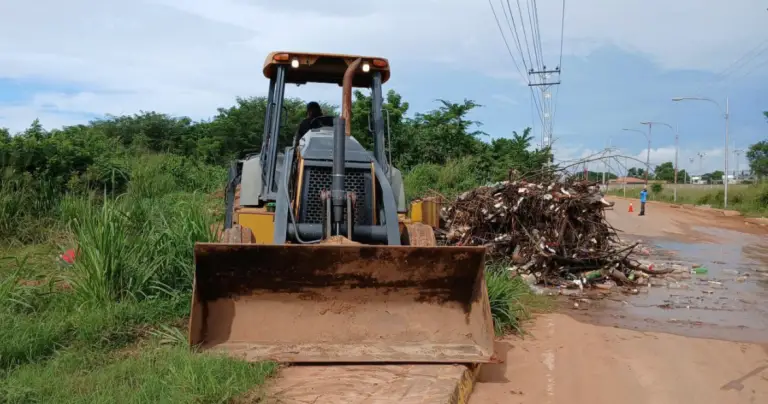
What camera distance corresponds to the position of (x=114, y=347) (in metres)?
5.04

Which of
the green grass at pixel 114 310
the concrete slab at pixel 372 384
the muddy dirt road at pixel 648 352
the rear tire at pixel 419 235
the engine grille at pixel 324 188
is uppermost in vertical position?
the engine grille at pixel 324 188

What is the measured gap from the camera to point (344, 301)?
495 centimetres

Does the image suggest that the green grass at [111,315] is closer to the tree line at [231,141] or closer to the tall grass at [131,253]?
the tall grass at [131,253]

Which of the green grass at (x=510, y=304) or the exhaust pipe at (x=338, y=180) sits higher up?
the exhaust pipe at (x=338, y=180)

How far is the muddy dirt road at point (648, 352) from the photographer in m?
4.80

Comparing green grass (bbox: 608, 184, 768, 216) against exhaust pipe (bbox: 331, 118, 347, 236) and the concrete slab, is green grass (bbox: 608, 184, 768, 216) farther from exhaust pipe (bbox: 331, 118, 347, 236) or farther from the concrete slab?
the concrete slab

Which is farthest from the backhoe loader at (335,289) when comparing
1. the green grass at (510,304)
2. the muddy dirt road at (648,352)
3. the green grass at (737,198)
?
the green grass at (737,198)

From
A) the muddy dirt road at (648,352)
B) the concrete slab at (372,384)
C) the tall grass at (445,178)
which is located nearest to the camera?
the concrete slab at (372,384)

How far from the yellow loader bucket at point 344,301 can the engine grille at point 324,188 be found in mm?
786

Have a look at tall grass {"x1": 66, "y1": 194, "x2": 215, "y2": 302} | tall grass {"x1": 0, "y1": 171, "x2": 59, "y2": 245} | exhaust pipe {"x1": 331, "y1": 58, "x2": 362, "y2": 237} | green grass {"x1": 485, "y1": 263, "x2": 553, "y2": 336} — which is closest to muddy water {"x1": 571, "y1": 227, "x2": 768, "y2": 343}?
green grass {"x1": 485, "y1": 263, "x2": 553, "y2": 336}

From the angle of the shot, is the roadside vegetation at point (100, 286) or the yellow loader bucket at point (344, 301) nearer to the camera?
the roadside vegetation at point (100, 286)

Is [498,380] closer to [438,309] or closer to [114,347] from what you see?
[438,309]

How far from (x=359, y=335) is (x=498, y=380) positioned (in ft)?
3.79

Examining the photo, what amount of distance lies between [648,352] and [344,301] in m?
2.99
